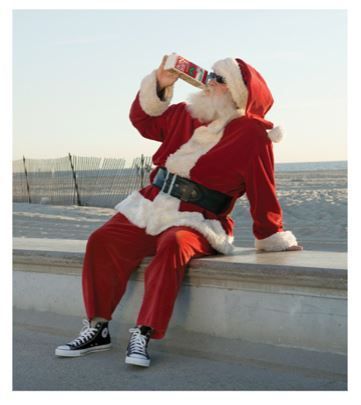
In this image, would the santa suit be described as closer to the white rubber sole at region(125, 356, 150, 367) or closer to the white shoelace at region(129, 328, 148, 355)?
the white shoelace at region(129, 328, 148, 355)

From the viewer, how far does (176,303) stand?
11.4 ft

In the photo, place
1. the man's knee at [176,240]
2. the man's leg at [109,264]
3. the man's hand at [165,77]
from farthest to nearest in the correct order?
the man's hand at [165,77] → the man's leg at [109,264] → the man's knee at [176,240]

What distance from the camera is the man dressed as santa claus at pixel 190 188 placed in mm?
3453

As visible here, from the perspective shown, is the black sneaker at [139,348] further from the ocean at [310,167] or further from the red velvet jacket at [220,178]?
the ocean at [310,167]

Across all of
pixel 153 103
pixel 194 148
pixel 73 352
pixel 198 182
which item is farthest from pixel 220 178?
pixel 73 352

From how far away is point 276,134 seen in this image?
3.65 m

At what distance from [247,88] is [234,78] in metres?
0.09

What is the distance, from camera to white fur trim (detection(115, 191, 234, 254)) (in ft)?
11.5

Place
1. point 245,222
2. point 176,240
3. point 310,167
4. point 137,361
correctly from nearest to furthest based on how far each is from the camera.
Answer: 1. point 137,361
2. point 176,240
3. point 245,222
4. point 310,167

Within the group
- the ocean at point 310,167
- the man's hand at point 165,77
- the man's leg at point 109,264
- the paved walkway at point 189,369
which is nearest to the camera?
the paved walkway at point 189,369

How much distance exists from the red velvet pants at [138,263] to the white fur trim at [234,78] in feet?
2.52

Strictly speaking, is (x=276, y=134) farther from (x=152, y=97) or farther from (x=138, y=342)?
(x=138, y=342)

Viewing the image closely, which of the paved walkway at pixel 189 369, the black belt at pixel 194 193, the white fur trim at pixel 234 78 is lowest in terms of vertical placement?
the paved walkway at pixel 189 369

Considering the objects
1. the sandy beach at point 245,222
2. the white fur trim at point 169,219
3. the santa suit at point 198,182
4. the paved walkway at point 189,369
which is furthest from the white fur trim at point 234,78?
the sandy beach at point 245,222
